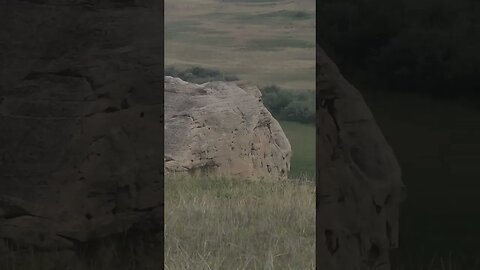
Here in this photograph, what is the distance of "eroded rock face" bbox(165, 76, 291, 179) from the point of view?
1021 cm

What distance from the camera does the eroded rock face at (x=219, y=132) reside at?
1021 cm

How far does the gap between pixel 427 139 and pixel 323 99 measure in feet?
1.57

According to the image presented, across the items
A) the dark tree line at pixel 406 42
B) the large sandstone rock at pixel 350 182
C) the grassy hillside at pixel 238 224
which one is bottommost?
the grassy hillside at pixel 238 224

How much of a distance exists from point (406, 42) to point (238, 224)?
15.1 ft
